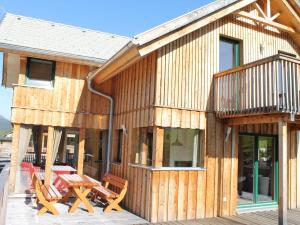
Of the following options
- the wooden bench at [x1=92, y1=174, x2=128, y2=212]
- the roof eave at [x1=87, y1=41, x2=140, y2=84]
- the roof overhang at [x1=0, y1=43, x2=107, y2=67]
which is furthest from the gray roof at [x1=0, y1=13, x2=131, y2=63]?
the wooden bench at [x1=92, y1=174, x2=128, y2=212]

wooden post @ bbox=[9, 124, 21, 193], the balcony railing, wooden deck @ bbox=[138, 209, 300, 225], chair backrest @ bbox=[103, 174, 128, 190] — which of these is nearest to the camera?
the balcony railing

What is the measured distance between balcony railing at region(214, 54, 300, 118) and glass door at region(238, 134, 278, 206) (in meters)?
1.77

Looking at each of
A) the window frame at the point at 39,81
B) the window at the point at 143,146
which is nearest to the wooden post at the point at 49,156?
the window frame at the point at 39,81

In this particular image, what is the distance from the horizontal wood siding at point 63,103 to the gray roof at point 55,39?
63 centimetres

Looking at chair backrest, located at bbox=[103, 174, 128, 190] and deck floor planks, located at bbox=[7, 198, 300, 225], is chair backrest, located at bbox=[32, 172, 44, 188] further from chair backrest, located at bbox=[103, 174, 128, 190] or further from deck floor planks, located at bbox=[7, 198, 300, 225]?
chair backrest, located at bbox=[103, 174, 128, 190]

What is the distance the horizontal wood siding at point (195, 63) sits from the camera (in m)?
7.86

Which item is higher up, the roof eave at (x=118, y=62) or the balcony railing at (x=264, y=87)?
the roof eave at (x=118, y=62)

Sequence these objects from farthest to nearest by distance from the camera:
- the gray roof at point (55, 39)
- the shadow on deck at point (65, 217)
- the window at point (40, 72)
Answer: the window at point (40, 72) < the gray roof at point (55, 39) < the shadow on deck at point (65, 217)

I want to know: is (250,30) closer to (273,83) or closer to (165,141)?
(273,83)

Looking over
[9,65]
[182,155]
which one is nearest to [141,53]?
[182,155]

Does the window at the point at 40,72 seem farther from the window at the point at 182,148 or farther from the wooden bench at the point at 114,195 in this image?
the window at the point at 182,148

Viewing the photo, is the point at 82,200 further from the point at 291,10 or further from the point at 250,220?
the point at 291,10

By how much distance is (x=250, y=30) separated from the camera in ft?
32.0

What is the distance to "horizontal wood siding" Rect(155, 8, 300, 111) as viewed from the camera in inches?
310
